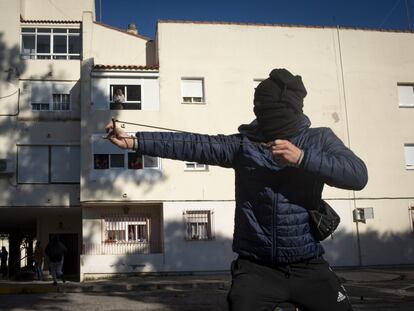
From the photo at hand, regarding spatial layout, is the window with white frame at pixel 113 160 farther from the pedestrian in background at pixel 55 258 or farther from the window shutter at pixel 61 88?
the pedestrian in background at pixel 55 258

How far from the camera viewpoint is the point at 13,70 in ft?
78.6

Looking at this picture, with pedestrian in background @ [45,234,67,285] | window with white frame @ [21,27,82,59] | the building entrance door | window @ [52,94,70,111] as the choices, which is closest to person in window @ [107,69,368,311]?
pedestrian in background @ [45,234,67,285]

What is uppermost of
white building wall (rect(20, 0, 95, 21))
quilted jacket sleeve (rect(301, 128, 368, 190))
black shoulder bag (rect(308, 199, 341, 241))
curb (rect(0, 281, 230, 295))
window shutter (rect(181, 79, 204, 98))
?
white building wall (rect(20, 0, 95, 21))

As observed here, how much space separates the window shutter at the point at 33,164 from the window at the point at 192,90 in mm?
6327

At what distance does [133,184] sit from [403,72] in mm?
13378

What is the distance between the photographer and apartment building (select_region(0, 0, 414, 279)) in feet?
73.6

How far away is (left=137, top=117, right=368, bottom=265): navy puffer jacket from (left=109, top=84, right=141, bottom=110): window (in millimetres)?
19825

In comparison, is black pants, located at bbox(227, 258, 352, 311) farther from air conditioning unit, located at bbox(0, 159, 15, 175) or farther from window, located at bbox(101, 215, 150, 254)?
air conditioning unit, located at bbox(0, 159, 15, 175)

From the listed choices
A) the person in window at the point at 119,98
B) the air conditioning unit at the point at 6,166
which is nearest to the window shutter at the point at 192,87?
the person in window at the point at 119,98

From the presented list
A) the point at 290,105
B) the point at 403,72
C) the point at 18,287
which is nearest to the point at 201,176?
the point at 18,287

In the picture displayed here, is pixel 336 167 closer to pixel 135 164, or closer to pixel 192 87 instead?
pixel 135 164

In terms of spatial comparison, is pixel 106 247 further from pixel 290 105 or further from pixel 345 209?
pixel 290 105

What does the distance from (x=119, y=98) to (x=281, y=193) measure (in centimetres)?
2027

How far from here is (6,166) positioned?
22.8 meters
